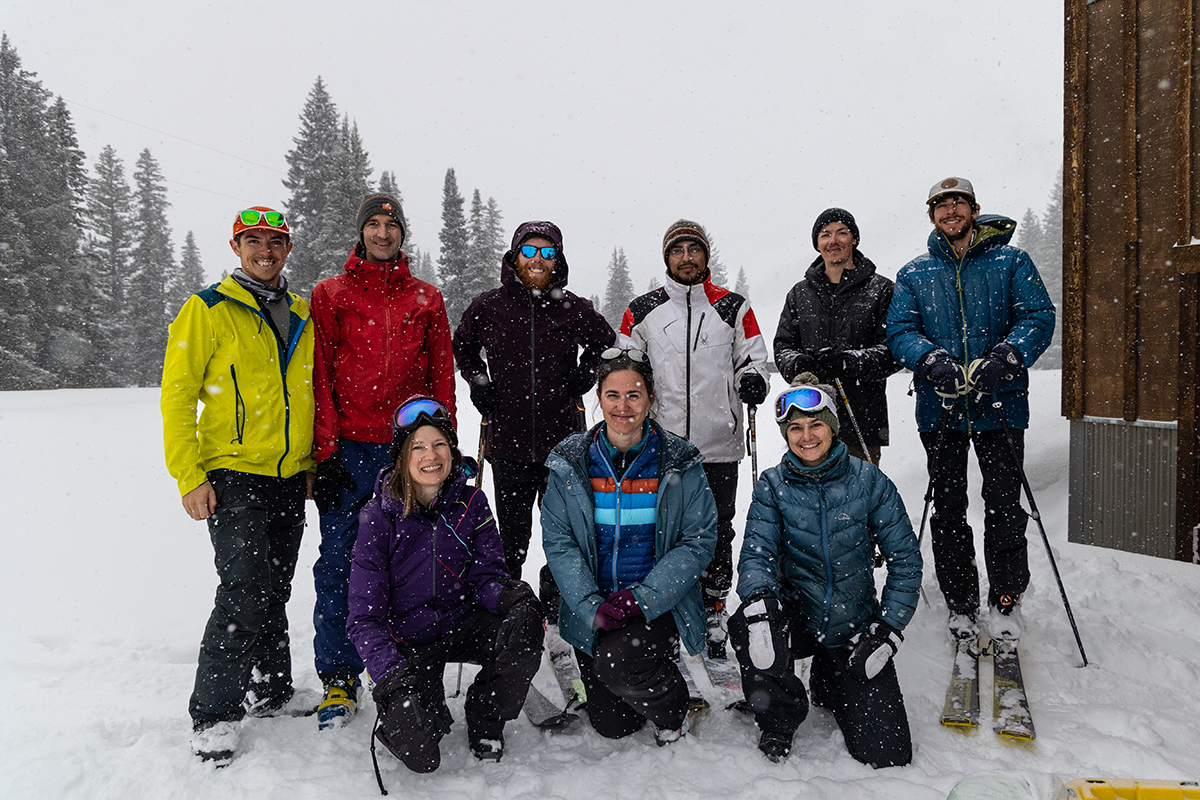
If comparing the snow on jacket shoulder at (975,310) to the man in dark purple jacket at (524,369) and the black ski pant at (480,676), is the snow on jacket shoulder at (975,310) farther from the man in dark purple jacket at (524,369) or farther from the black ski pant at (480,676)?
the black ski pant at (480,676)

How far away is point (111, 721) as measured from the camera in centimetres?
328

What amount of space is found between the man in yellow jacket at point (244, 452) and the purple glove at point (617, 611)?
173 centimetres

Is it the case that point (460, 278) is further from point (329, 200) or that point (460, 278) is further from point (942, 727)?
point (942, 727)

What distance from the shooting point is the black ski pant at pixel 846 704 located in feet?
9.23

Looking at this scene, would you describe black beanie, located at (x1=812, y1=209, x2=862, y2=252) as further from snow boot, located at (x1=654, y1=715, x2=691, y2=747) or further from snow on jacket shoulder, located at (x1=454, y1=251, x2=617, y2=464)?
snow boot, located at (x1=654, y1=715, x2=691, y2=747)

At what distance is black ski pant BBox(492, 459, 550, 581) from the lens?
4.05 metres

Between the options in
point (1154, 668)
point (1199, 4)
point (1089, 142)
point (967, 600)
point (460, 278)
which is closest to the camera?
point (1154, 668)

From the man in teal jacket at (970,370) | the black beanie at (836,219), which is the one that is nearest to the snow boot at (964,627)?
the man in teal jacket at (970,370)

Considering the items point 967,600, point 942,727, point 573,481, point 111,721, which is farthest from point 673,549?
point 111,721

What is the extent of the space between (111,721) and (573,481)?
2.71 meters

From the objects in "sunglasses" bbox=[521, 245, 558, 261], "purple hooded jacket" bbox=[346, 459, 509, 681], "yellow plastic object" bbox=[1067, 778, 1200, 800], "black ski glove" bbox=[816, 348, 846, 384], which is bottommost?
"yellow plastic object" bbox=[1067, 778, 1200, 800]

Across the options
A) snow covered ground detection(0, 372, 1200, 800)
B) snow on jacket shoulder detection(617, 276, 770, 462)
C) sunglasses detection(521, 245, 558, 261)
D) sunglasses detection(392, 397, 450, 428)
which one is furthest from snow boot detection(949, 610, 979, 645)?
sunglasses detection(521, 245, 558, 261)

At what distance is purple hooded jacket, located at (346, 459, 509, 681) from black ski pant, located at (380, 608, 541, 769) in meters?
0.07

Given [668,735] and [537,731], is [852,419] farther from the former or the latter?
[537,731]
